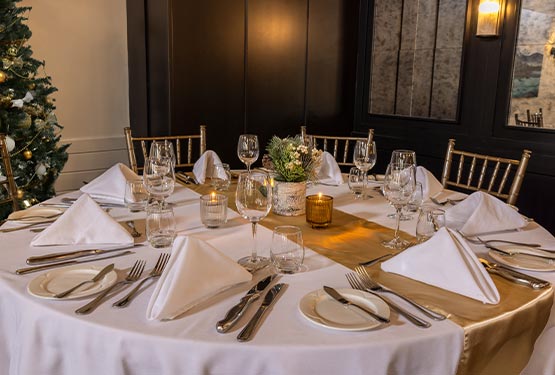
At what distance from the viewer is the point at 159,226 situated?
1.52 metres

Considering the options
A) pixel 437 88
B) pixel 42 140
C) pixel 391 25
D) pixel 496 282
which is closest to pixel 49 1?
pixel 42 140

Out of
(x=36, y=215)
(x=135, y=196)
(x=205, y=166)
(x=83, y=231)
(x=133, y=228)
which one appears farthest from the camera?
(x=205, y=166)

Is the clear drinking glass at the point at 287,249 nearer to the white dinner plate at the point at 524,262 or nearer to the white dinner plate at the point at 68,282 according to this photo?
the white dinner plate at the point at 68,282

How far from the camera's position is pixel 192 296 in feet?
3.61

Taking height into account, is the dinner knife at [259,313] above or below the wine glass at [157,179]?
below

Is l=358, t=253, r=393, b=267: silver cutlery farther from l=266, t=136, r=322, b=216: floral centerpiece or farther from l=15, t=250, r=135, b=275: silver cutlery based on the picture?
l=15, t=250, r=135, b=275: silver cutlery

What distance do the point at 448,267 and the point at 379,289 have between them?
19cm

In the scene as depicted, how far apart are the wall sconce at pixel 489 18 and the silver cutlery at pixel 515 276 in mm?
2560

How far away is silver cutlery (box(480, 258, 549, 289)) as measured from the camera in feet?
4.12

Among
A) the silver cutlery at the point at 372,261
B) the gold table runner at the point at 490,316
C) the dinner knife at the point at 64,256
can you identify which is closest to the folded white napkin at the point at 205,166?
the dinner knife at the point at 64,256

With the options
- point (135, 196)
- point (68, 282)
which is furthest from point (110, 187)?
point (68, 282)

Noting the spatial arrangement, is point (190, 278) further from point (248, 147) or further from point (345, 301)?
point (248, 147)

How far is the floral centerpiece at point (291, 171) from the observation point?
1767 mm

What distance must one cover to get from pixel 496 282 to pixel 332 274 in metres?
0.42
